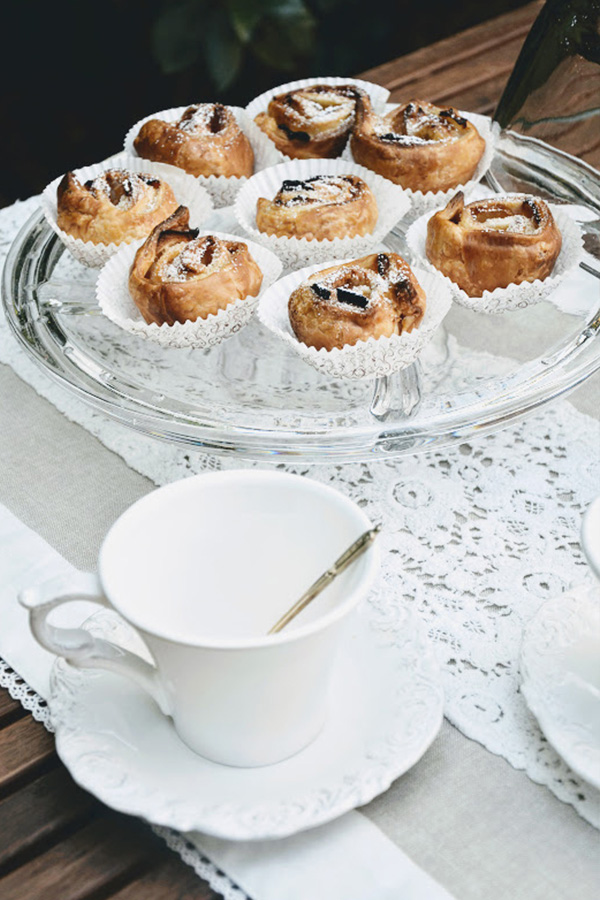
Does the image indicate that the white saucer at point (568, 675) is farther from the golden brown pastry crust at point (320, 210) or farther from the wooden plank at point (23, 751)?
the golden brown pastry crust at point (320, 210)

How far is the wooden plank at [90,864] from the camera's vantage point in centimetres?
62

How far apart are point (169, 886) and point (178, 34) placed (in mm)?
1987

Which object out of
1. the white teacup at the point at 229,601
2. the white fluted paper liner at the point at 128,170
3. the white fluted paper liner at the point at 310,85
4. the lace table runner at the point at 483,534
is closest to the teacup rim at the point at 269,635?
the white teacup at the point at 229,601

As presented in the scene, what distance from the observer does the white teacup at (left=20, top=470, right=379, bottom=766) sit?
0.59 metres

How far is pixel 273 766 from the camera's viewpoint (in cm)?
64

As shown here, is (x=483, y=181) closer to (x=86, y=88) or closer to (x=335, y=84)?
(x=335, y=84)

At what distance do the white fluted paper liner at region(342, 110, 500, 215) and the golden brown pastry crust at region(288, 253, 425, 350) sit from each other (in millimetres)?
230

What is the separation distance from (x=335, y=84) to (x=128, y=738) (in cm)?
95

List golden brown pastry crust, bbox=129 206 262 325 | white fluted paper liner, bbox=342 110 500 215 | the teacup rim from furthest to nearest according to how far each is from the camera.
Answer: white fluted paper liner, bbox=342 110 500 215
golden brown pastry crust, bbox=129 206 262 325
the teacup rim

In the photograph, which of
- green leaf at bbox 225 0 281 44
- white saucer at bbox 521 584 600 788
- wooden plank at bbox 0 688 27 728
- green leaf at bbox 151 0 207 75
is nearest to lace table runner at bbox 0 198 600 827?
white saucer at bbox 521 584 600 788

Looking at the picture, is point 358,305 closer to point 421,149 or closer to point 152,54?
point 421,149

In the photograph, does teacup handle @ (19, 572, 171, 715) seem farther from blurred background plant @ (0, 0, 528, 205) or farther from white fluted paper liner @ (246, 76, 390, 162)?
blurred background plant @ (0, 0, 528, 205)

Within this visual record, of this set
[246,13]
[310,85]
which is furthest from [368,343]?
[246,13]

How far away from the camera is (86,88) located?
2633mm
